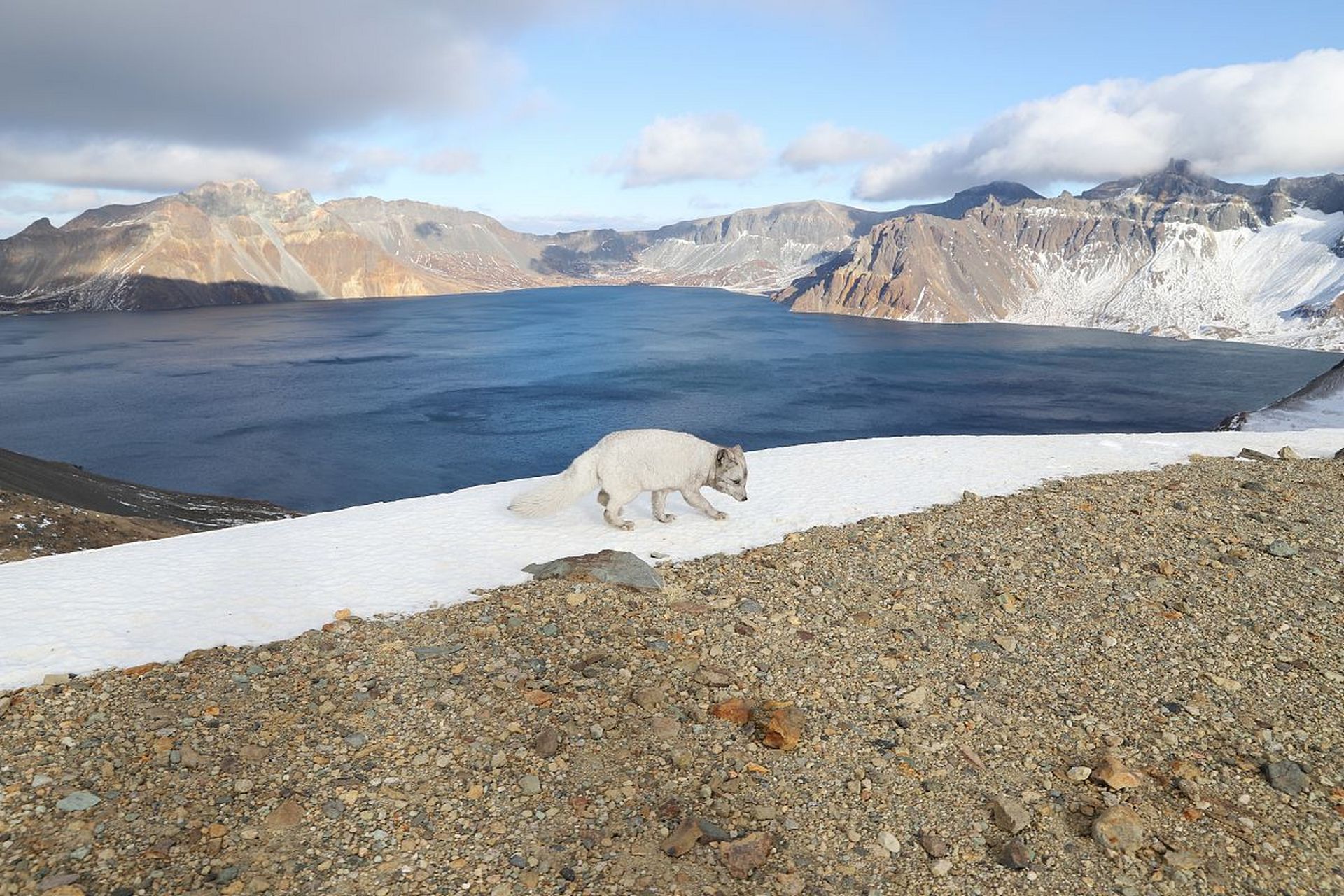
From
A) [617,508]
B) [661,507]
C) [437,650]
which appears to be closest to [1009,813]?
[437,650]

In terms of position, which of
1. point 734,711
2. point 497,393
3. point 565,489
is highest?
point 565,489

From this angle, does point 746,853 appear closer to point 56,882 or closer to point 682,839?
point 682,839

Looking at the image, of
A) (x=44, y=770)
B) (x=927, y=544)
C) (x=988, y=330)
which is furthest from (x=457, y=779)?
(x=988, y=330)

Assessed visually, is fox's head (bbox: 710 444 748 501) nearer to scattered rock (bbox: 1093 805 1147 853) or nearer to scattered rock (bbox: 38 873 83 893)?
scattered rock (bbox: 1093 805 1147 853)

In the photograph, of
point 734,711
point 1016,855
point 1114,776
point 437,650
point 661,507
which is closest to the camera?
point 1016,855

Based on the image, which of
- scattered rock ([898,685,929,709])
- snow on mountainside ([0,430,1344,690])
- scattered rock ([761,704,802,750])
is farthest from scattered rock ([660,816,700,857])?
snow on mountainside ([0,430,1344,690])

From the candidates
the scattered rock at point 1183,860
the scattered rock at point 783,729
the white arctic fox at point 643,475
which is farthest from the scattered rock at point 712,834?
the white arctic fox at point 643,475

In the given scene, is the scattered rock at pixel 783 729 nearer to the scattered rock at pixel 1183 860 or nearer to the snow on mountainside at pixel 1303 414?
the scattered rock at pixel 1183 860
